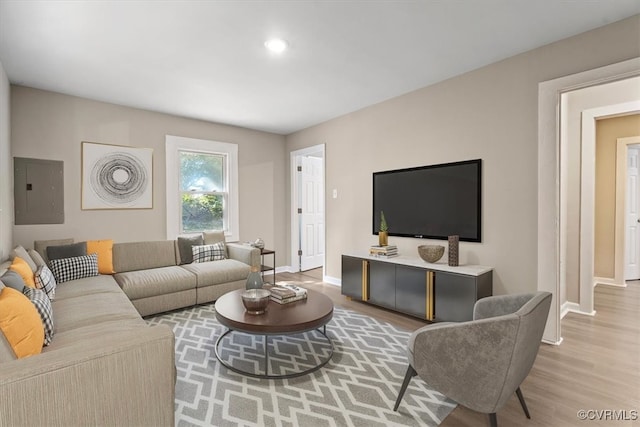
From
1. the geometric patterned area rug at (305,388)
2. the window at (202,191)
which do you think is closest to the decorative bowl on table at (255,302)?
the geometric patterned area rug at (305,388)

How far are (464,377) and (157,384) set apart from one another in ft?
4.57

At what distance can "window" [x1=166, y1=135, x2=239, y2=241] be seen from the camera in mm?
4410

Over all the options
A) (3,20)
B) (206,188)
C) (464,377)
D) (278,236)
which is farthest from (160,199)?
(464,377)

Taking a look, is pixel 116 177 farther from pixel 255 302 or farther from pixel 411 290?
pixel 411 290

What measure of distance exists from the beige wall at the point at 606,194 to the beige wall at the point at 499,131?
280cm

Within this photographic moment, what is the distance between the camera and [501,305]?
190 centimetres

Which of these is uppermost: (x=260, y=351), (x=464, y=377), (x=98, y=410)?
(x=98, y=410)

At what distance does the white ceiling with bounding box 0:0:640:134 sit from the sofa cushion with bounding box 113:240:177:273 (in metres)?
1.77

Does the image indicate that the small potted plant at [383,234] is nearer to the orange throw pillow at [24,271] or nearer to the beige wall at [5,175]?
the orange throw pillow at [24,271]

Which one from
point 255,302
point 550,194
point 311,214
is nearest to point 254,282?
point 255,302

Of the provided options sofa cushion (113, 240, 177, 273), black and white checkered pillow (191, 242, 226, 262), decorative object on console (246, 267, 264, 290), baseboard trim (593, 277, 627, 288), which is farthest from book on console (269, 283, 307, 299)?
baseboard trim (593, 277, 627, 288)

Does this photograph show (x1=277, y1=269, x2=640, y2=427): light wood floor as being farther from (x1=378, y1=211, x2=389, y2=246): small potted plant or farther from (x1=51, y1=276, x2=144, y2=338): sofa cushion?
(x1=51, y1=276, x2=144, y2=338): sofa cushion

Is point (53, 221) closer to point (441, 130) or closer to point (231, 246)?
point (231, 246)

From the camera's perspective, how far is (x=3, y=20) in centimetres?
220
